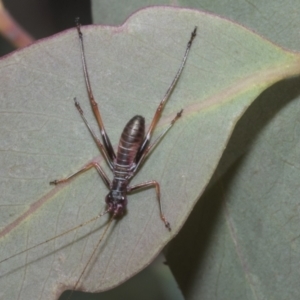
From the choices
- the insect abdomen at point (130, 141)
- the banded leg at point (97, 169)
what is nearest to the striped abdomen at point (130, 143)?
the insect abdomen at point (130, 141)

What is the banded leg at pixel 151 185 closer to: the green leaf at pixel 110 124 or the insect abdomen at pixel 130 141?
the green leaf at pixel 110 124

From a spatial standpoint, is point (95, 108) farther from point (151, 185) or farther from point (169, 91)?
point (151, 185)

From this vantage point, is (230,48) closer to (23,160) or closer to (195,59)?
Result: (195,59)

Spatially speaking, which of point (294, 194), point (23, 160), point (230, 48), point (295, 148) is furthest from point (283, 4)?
point (23, 160)

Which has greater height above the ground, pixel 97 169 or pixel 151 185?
pixel 97 169

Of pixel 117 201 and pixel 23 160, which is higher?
pixel 23 160

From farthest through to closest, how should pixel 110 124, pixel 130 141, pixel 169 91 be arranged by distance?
pixel 130 141
pixel 110 124
pixel 169 91

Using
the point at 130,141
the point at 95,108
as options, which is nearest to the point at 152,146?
the point at 130,141
